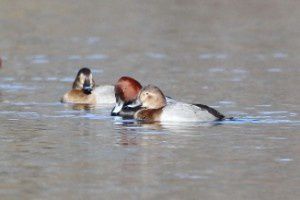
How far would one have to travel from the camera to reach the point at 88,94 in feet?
61.4

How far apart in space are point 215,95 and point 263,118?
2726 mm

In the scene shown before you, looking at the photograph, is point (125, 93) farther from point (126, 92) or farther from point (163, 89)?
point (163, 89)

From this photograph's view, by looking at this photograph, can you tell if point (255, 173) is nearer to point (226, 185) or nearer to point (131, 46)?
point (226, 185)

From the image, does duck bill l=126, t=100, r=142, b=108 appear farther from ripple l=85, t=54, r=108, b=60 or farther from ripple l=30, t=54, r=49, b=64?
ripple l=85, t=54, r=108, b=60

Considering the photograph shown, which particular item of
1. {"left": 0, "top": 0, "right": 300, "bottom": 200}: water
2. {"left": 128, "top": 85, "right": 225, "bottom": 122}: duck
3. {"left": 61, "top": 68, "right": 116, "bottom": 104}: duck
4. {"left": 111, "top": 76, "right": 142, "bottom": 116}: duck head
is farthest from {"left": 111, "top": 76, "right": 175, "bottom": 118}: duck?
{"left": 61, "top": 68, "right": 116, "bottom": 104}: duck

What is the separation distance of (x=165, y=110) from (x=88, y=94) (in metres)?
3.31

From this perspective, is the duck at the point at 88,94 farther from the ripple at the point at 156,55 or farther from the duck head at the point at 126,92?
the ripple at the point at 156,55

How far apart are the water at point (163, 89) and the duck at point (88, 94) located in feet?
1.13

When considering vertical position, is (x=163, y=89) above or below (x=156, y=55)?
below

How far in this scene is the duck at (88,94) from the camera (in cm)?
1838

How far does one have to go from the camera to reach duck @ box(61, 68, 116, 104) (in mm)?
18375

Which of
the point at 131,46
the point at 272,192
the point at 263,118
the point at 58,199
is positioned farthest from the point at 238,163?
the point at 131,46

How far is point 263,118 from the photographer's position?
15.6 metres

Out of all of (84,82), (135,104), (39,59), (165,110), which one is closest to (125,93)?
(135,104)
